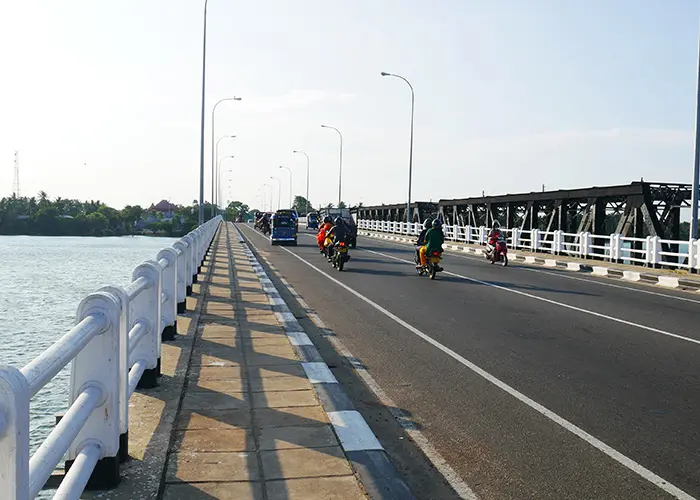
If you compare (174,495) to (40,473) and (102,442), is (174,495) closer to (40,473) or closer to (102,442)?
(102,442)

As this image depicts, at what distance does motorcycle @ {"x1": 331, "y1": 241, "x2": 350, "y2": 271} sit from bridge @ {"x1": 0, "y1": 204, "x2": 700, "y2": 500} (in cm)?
881

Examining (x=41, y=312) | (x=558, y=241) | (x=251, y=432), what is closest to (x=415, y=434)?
(x=251, y=432)

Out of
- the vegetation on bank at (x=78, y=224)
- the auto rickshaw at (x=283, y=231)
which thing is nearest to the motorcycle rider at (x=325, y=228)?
the auto rickshaw at (x=283, y=231)

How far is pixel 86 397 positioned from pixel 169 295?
4.97 m

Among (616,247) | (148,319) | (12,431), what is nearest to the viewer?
(12,431)

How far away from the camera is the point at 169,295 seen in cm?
876

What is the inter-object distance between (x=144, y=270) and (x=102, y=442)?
2515 mm

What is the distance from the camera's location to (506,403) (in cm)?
664

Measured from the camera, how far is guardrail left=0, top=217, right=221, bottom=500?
2.44 m

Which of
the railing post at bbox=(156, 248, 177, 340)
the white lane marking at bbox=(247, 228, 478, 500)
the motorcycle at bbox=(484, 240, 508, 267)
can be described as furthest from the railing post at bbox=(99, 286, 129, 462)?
the motorcycle at bbox=(484, 240, 508, 267)

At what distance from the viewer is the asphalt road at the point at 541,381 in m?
4.87

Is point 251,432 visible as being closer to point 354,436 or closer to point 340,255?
point 354,436

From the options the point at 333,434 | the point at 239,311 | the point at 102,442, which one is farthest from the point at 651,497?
the point at 239,311

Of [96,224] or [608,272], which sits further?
[96,224]
